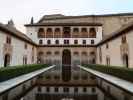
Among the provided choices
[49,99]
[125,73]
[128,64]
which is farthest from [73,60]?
[49,99]

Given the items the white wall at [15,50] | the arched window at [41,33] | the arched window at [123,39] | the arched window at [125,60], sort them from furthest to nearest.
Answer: the arched window at [41,33] → the arched window at [125,60] → the arched window at [123,39] → the white wall at [15,50]

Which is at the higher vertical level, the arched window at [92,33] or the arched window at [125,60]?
the arched window at [92,33]

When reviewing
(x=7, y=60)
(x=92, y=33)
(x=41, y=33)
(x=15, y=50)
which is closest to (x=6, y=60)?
(x=7, y=60)

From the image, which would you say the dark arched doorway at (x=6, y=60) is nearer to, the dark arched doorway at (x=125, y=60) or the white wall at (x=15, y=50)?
the white wall at (x=15, y=50)

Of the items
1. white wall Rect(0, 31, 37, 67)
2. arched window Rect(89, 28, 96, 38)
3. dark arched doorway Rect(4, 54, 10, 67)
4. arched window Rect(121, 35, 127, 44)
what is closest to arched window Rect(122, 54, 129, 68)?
arched window Rect(121, 35, 127, 44)

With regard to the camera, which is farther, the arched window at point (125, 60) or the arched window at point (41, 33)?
the arched window at point (41, 33)

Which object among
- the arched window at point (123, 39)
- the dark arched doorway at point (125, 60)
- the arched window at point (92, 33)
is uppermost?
the arched window at point (92, 33)

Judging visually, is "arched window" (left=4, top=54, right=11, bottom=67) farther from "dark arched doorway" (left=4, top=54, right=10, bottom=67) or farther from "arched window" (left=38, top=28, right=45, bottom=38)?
"arched window" (left=38, top=28, right=45, bottom=38)

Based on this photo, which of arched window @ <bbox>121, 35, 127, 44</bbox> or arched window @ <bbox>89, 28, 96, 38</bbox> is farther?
arched window @ <bbox>89, 28, 96, 38</bbox>

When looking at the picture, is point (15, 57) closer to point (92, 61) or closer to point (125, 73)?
point (125, 73)

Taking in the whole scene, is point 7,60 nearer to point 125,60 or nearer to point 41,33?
point 125,60

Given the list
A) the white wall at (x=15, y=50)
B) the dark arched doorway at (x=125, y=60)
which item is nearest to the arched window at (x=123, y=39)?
the dark arched doorway at (x=125, y=60)

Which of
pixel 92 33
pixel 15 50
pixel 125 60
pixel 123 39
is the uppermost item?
pixel 92 33

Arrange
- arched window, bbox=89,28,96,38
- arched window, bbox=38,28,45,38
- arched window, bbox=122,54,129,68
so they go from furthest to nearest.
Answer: arched window, bbox=38,28,45,38, arched window, bbox=89,28,96,38, arched window, bbox=122,54,129,68
